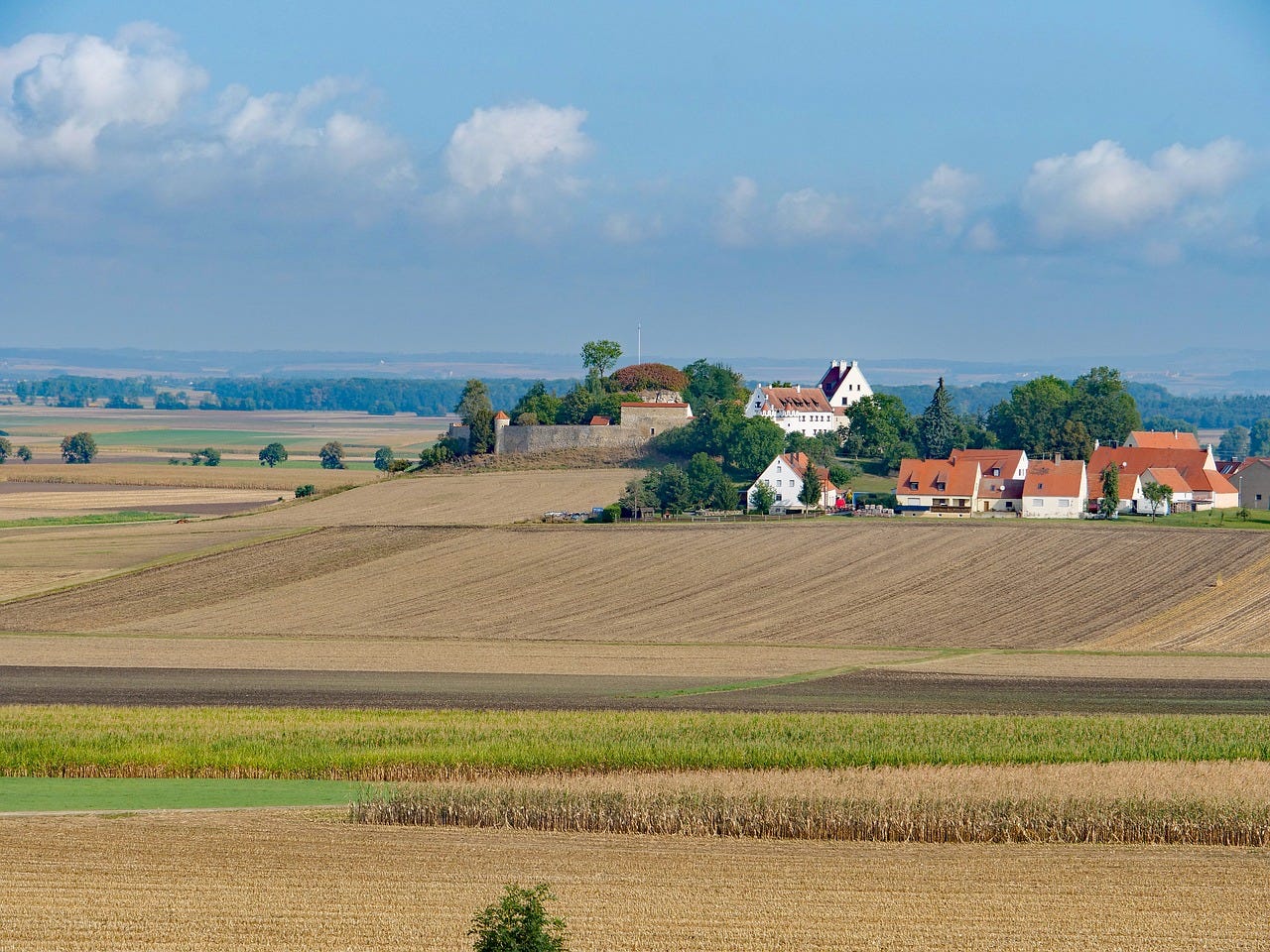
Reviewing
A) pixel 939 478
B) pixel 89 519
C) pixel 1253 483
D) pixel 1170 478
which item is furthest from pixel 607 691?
pixel 1253 483

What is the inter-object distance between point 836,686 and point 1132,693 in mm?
6352

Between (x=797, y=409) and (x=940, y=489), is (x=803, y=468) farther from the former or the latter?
(x=797, y=409)

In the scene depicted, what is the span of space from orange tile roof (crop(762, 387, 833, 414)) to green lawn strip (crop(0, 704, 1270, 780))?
2710 inches

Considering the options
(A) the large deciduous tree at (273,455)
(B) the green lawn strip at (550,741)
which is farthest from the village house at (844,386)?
(B) the green lawn strip at (550,741)

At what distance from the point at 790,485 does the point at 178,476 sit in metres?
51.7

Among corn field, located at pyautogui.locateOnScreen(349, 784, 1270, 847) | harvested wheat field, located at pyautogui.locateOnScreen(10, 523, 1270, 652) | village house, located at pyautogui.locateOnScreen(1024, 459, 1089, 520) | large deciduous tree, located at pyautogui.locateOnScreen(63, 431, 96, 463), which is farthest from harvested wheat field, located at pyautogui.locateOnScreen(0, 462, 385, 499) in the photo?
corn field, located at pyautogui.locateOnScreen(349, 784, 1270, 847)

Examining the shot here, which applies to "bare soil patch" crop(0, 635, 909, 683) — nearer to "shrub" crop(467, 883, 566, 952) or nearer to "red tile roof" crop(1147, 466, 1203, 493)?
"shrub" crop(467, 883, 566, 952)

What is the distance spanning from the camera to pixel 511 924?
14633mm

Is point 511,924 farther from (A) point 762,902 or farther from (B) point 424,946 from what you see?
(A) point 762,902

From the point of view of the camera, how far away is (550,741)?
90.7 feet

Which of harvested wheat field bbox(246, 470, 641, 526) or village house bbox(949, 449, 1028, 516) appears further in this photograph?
harvested wheat field bbox(246, 470, 641, 526)

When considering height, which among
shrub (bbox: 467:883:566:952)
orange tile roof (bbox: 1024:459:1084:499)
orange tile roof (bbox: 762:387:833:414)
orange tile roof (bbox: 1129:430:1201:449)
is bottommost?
shrub (bbox: 467:883:566:952)

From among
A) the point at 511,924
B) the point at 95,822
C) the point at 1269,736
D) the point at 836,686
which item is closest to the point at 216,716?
the point at 95,822

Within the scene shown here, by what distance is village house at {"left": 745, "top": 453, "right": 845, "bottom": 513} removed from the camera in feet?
244
